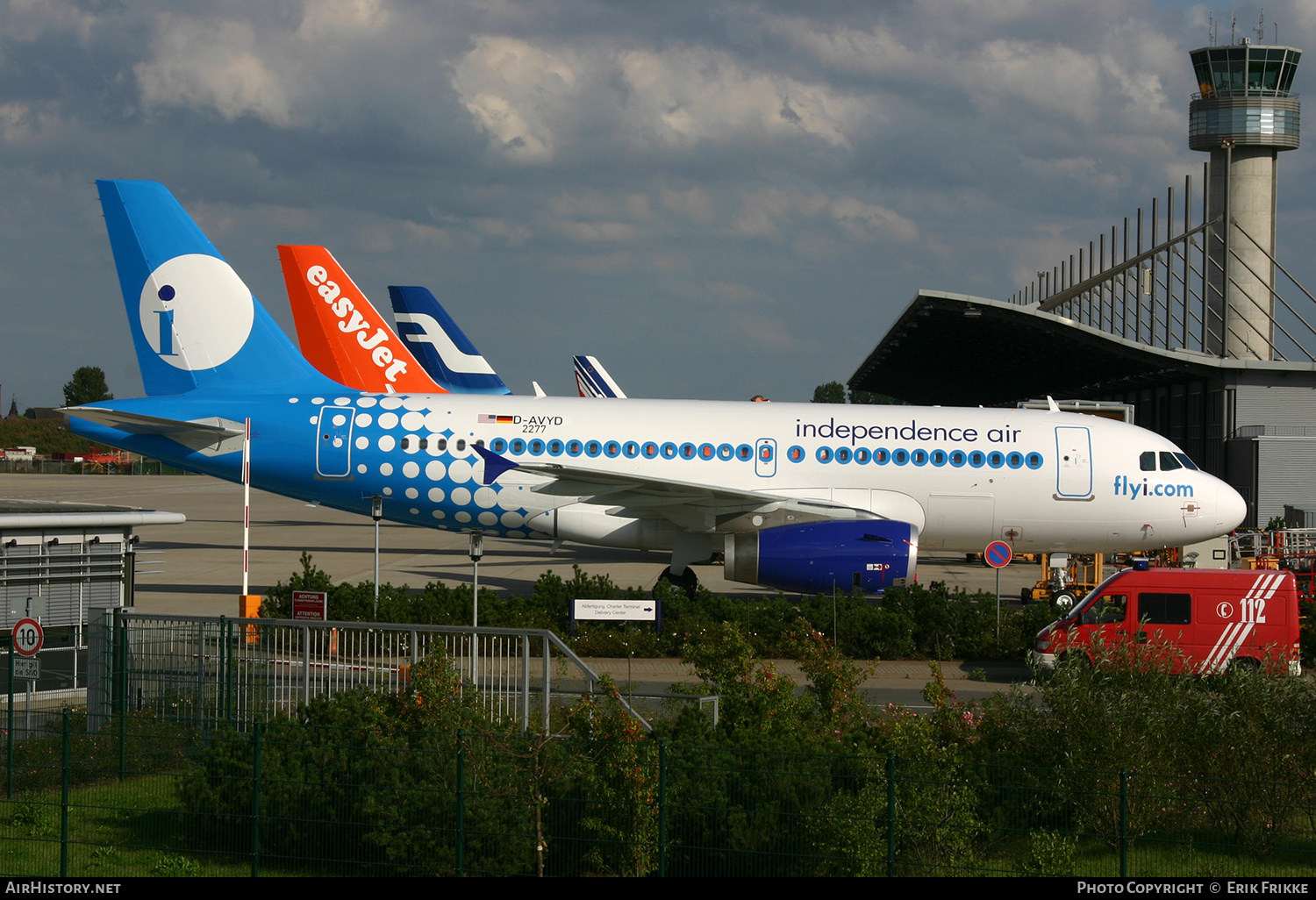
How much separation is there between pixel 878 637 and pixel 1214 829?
10.4 m

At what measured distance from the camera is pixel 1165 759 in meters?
11.2

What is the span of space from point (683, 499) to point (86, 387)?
578 feet

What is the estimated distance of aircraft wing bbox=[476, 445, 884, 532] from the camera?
2347cm

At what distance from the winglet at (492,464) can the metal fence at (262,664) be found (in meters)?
9.32

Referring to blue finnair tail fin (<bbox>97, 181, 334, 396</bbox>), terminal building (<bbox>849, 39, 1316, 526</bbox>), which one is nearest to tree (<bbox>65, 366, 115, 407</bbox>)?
terminal building (<bbox>849, 39, 1316, 526</bbox>)

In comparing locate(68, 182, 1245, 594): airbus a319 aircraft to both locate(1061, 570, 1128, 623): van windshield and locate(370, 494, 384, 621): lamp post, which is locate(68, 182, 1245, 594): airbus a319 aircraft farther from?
locate(1061, 570, 1128, 623): van windshield

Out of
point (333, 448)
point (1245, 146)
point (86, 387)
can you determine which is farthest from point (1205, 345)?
point (86, 387)

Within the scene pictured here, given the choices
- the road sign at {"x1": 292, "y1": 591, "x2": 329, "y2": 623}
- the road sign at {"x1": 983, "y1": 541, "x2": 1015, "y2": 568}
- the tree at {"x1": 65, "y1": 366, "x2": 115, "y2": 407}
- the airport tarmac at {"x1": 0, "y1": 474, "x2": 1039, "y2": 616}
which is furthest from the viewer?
the tree at {"x1": 65, "y1": 366, "x2": 115, "y2": 407}

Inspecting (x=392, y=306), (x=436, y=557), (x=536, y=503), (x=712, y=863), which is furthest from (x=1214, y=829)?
(x=392, y=306)

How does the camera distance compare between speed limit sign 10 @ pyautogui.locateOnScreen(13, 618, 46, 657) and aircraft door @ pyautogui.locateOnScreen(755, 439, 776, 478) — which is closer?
speed limit sign 10 @ pyautogui.locateOnScreen(13, 618, 46, 657)

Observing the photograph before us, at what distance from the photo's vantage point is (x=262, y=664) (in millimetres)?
13789

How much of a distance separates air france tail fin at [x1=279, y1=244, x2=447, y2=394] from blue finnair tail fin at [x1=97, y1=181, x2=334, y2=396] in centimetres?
766

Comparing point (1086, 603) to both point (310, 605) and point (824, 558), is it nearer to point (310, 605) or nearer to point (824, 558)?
point (824, 558)

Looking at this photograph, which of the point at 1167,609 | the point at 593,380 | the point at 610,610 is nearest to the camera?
the point at 1167,609
